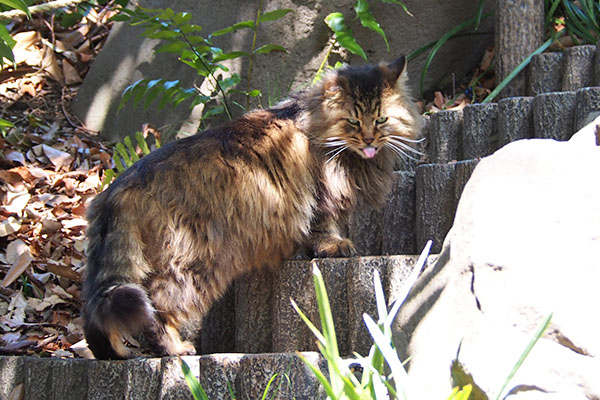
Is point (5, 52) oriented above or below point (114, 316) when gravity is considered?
above

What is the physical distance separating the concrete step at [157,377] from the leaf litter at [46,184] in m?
0.50

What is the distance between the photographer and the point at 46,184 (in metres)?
4.11

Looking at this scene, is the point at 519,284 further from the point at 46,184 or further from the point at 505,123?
the point at 46,184

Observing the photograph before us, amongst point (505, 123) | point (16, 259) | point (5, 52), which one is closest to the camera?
point (5, 52)

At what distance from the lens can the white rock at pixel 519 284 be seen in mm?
1545

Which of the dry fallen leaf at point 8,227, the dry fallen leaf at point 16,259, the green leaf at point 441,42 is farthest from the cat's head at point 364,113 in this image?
the dry fallen leaf at point 8,227

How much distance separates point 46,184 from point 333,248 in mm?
2044

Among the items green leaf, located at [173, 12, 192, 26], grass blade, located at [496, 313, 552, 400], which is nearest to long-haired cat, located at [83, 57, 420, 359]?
green leaf, located at [173, 12, 192, 26]

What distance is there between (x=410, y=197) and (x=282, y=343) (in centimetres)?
93

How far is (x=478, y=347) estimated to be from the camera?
1598 millimetres

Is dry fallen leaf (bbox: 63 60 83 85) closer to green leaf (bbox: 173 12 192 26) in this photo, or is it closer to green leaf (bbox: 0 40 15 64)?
green leaf (bbox: 173 12 192 26)

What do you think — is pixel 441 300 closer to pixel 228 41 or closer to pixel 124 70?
pixel 228 41

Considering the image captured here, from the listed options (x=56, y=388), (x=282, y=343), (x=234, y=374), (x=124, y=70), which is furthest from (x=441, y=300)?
(x=124, y=70)

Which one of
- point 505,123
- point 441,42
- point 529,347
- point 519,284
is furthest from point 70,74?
point 529,347
